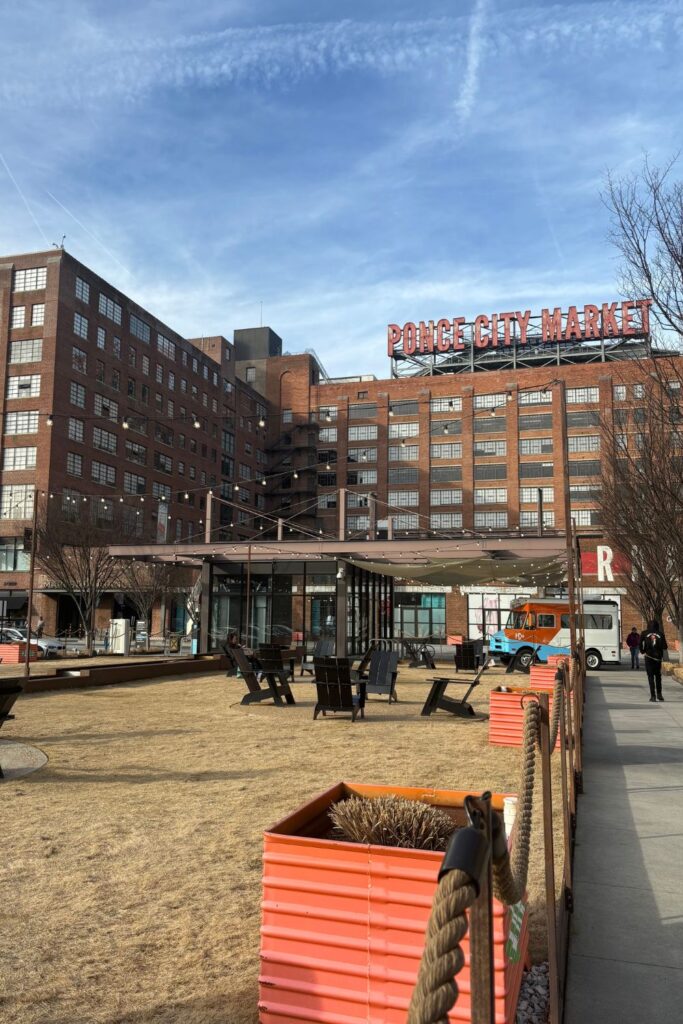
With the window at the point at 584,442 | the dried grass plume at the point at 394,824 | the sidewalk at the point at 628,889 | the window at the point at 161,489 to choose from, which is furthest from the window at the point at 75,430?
the dried grass plume at the point at 394,824

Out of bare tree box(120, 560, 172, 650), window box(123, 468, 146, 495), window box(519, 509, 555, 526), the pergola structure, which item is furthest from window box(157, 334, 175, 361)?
the pergola structure

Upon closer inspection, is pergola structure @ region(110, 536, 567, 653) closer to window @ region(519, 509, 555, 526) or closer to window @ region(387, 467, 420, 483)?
window @ region(519, 509, 555, 526)

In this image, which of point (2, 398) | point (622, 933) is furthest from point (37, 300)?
point (622, 933)

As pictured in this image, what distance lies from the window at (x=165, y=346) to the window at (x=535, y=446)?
31.8 metres

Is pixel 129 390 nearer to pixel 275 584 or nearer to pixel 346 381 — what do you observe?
pixel 346 381

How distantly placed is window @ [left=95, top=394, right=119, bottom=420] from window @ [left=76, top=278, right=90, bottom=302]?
7016mm

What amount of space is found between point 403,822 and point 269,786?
184 inches

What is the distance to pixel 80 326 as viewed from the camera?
56094 millimetres

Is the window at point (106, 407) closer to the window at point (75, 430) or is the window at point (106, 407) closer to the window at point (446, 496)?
the window at point (75, 430)

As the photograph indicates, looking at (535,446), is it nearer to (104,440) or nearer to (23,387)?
(104,440)

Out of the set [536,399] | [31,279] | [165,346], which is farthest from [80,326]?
[536,399]

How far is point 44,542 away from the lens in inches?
1427

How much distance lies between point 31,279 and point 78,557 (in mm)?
28421

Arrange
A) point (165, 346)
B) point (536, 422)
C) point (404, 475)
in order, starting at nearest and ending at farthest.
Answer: point (165, 346), point (536, 422), point (404, 475)
